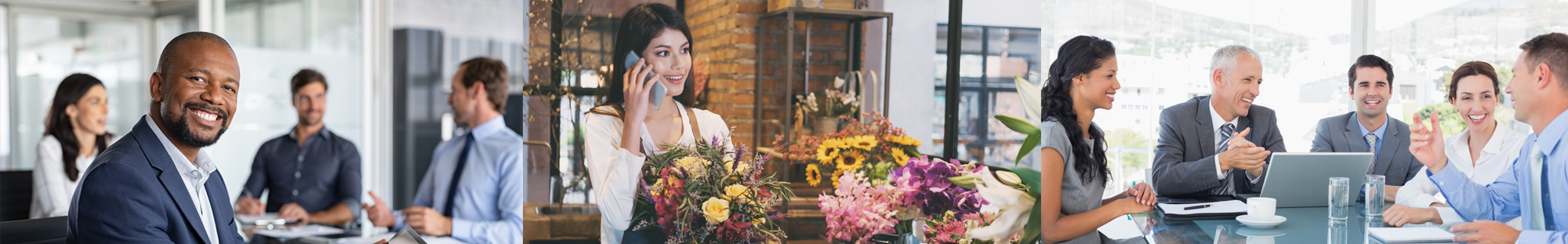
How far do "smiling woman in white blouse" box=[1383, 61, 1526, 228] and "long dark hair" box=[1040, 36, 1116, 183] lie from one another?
5.36 ft

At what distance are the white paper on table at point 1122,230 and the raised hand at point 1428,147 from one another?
4.54ft

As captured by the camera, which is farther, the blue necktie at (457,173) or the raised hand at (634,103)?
the blue necktie at (457,173)

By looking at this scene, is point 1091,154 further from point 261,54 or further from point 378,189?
point 261,54

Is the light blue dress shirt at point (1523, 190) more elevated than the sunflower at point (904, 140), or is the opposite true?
the sunflower at point (904, 140)

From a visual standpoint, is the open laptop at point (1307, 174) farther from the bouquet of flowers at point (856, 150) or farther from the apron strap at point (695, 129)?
the apron strap at point (695, 129)

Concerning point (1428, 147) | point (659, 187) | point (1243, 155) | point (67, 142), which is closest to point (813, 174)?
point (659, 187)

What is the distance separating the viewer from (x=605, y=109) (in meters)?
2.21

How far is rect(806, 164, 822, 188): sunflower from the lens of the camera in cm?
233

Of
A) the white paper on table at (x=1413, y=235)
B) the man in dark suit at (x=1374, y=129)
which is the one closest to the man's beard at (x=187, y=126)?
the white paper on table at (x=1413, y=235)

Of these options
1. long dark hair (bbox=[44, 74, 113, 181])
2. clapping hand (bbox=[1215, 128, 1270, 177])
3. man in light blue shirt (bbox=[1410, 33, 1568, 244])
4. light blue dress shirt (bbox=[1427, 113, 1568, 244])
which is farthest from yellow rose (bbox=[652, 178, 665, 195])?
long dark hair (bbox=[44, 74, 113, 181])

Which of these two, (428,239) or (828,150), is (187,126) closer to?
(828,150)

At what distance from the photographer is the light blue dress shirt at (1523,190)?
237cm

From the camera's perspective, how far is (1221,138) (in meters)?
3.33

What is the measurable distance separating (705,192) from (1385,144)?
311cm
